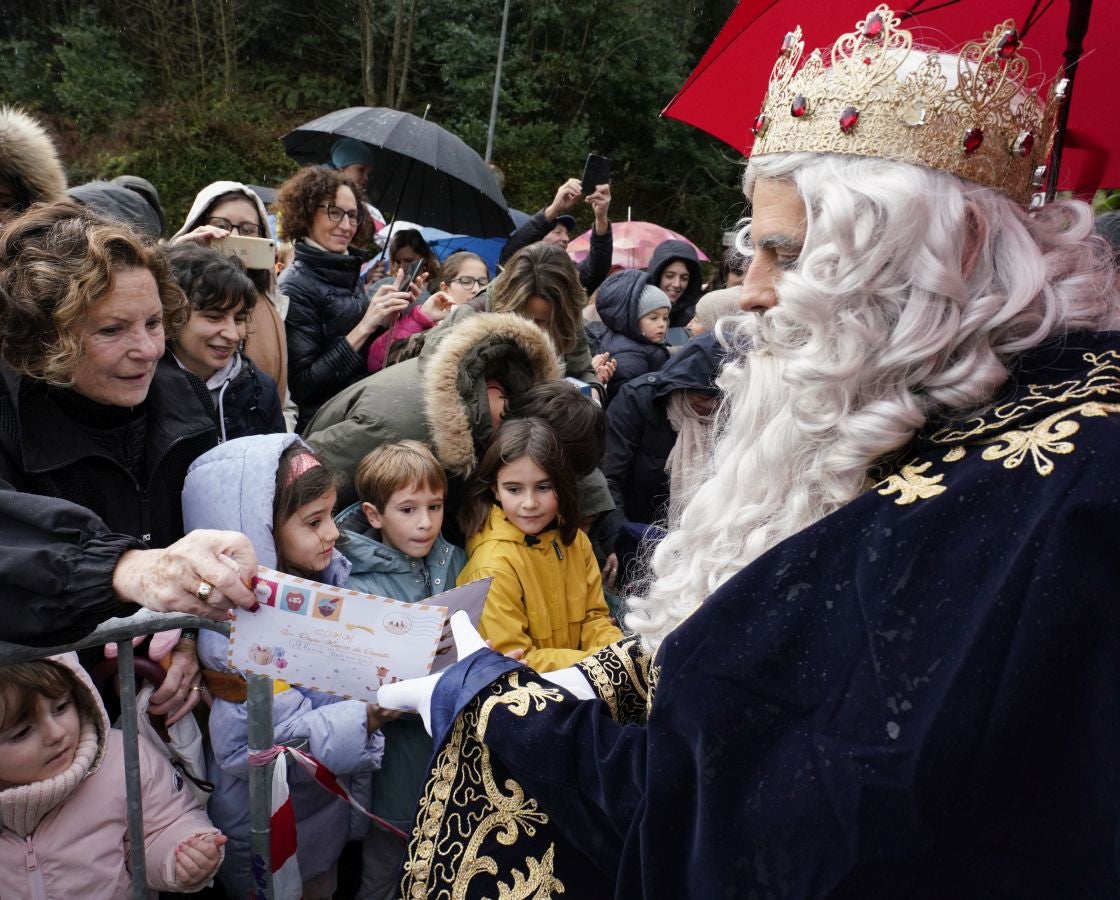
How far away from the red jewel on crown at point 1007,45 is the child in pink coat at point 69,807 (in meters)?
2.24

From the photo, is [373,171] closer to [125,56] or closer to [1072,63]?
[1072,63]

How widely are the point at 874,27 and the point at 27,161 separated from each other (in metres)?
2.81

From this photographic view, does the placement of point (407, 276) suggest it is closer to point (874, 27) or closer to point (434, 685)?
point (434, 685)

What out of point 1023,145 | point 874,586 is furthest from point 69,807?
point 1023,145

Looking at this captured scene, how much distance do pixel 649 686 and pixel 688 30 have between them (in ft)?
68.3

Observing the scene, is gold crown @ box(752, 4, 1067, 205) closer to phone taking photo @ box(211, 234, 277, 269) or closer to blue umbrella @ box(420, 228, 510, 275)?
phone taking photo @ box(211, 234, 277, 269)

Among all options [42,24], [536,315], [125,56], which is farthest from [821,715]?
[42,24]

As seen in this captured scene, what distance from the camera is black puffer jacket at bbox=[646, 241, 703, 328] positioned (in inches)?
268

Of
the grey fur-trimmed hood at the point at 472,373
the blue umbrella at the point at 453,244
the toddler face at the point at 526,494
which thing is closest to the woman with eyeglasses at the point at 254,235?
the grey fur-trimmed hood at the point at 472,373

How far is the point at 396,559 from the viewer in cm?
289

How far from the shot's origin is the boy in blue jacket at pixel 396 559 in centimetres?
271

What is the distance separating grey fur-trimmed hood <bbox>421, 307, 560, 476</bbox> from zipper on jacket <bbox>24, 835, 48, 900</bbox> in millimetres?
1632

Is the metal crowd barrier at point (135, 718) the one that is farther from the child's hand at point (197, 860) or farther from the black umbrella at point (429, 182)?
the black umbrella at point (429, 182)

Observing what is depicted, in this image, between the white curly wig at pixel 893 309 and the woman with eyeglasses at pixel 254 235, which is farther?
the woman with eyeglasses at pixel 254 235
